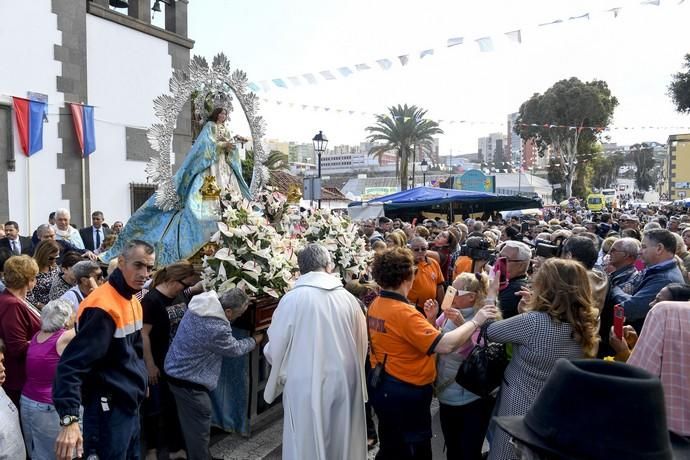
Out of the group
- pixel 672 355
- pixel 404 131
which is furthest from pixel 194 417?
pixel 404 131

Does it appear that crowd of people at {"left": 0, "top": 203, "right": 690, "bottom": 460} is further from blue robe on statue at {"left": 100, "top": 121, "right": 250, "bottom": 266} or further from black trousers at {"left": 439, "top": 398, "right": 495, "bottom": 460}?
blue robe on statue at {"left": 100, "top": 121, "right": 250, "bottom": 266}

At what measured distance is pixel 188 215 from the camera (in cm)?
678

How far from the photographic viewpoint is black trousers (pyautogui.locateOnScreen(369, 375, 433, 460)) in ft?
11.0

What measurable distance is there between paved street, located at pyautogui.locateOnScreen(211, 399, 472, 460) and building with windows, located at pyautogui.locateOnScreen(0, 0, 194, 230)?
28.3 ft

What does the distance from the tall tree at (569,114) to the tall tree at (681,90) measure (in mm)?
14837

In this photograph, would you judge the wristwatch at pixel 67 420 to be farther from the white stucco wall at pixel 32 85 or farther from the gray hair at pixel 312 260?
the white stucco wall at pixel 32 85

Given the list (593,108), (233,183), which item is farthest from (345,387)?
(593,108)

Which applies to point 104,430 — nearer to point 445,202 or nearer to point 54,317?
point 54,317

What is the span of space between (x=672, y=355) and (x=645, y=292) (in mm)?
1965

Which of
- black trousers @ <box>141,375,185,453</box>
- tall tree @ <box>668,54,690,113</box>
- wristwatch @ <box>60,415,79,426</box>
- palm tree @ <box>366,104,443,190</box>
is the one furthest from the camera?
palm tree @ <box>366,104,443,190</box>

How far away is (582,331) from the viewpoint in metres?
2.86

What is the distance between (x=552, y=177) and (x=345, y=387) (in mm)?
50234

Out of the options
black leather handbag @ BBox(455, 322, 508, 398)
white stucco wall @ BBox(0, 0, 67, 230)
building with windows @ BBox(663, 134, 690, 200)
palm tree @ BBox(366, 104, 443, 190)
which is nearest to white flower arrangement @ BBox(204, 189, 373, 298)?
black leather handbag @ BBox(455, 322, 508, 398)

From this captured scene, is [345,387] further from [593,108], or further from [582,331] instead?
[593,108]
